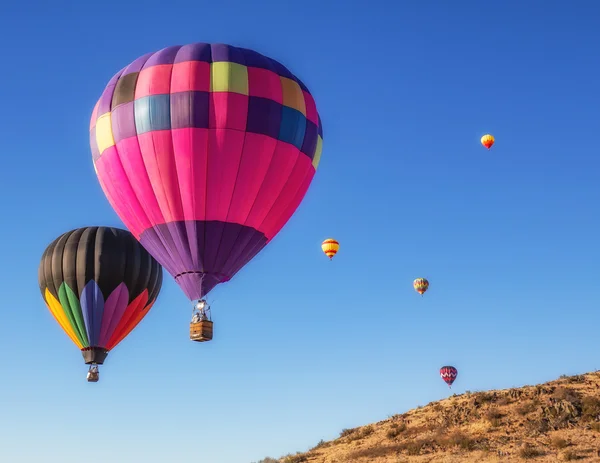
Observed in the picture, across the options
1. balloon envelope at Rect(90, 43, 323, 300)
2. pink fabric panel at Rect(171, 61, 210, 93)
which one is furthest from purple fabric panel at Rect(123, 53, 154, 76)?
pink fabric panel at Rect(171, 61, 210, 93)

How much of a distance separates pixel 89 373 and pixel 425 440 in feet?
63.0

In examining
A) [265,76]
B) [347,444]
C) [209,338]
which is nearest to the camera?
[209,338]

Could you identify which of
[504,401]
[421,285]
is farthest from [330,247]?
[504,401]

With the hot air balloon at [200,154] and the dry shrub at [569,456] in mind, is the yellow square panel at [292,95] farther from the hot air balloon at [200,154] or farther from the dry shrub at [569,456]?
the dry shrub at [569,456]

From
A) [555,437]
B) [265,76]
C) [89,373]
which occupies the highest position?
[265,76]

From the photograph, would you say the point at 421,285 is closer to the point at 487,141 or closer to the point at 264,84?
the point at 487,141

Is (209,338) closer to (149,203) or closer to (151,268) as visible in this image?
(149,203)

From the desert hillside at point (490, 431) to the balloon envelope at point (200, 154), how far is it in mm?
10107

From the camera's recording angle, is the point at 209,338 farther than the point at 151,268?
No

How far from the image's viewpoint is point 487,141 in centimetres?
5641

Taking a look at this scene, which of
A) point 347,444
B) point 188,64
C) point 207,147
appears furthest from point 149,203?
point 347,444

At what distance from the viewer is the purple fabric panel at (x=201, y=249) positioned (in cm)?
3228

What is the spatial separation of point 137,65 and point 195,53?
2399 millimetres

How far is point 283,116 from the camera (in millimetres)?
34125
